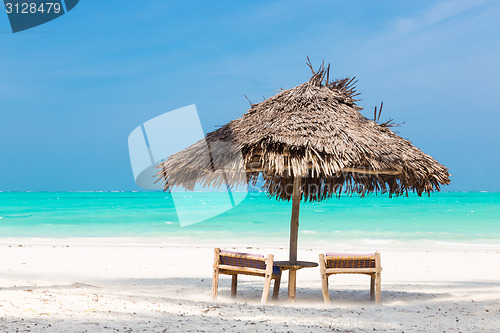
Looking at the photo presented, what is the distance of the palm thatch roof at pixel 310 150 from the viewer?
559cm

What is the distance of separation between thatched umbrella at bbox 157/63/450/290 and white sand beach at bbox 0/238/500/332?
3.80ft

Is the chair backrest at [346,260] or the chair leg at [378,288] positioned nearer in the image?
the chair backrest at [346,260]

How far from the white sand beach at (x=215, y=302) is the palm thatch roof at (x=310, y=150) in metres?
1.40

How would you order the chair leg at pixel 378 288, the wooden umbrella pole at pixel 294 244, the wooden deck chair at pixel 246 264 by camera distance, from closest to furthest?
the wooden deck chair at pixel 246 264
the chair leg at pixel 378 288
the wooden umbrella pole at pixel 294 244

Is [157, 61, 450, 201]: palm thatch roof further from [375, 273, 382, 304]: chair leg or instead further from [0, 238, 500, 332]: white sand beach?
[0, 238, 500, 332]: white sand beach

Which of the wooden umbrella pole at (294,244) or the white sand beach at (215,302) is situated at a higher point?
the wooden umbrella pole at (294,244)

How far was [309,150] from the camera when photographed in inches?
219

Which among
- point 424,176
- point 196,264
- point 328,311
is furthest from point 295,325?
point 196,264

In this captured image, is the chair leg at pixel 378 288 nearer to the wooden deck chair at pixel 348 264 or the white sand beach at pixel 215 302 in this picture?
the wooden deck chair at pixel 348 264

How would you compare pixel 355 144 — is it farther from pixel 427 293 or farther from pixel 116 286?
pixel 116 286

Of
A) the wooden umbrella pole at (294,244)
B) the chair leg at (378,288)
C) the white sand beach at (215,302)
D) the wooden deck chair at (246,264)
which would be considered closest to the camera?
the white sand beach at (215,302)

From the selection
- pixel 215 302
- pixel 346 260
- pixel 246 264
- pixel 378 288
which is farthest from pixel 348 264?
pixel 215 302

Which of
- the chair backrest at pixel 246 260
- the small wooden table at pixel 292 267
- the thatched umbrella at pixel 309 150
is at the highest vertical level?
the thatched umbrella at pixel 309 150

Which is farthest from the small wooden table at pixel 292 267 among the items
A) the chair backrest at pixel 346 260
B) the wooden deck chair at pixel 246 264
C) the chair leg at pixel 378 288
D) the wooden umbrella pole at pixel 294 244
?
the chair leg at pixel 378 288
